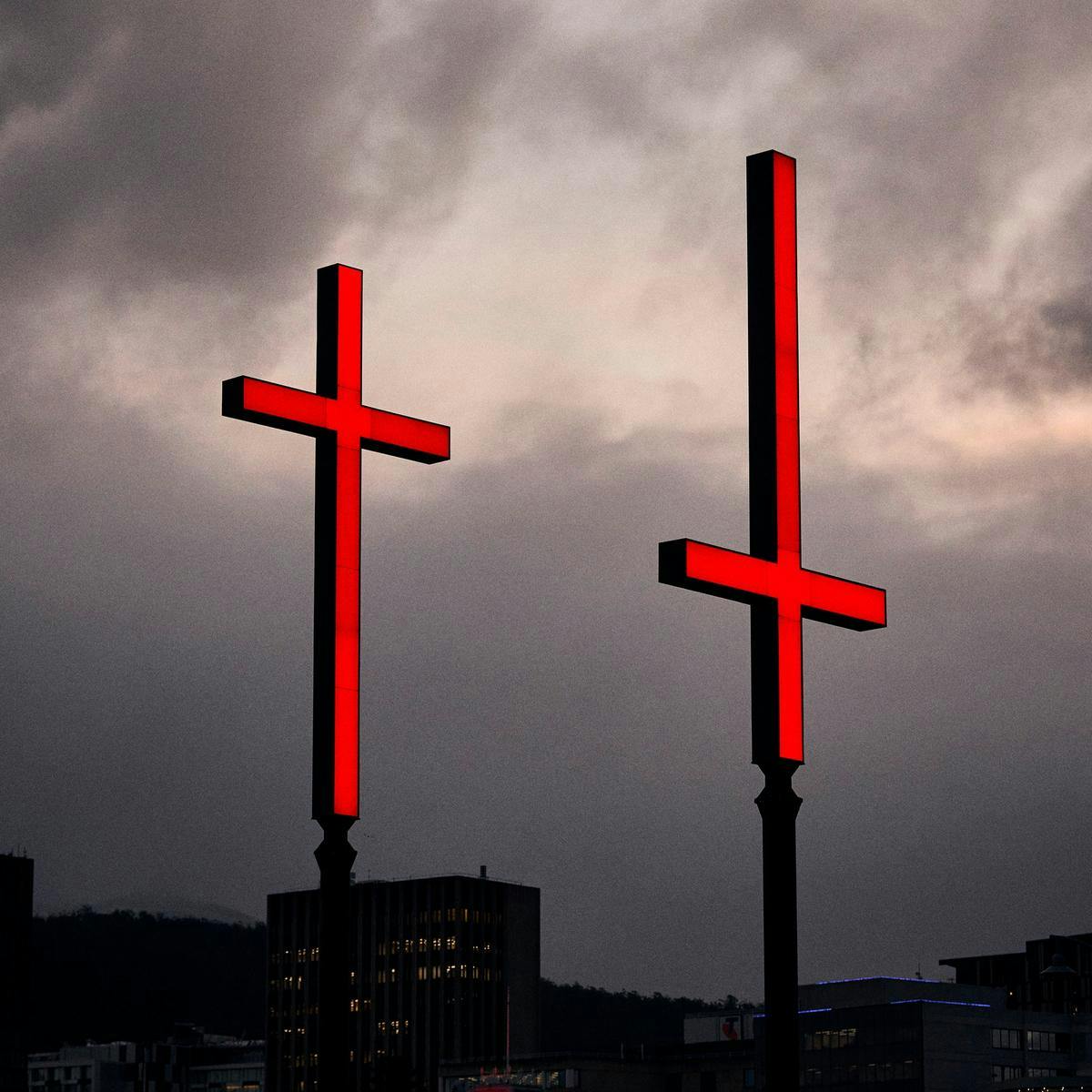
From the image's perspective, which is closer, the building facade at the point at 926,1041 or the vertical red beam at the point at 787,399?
the vertical red beam at the point at 787,399

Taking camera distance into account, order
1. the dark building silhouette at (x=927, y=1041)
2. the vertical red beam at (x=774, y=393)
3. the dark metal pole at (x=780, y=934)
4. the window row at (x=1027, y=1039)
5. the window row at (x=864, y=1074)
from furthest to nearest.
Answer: the window row at (x=1027, y=1039), the dark building silhouette at (x=927, y=1041), the window row at (x=864, y=1074), the vertical red beam at (x=774, y=393), the dark metal pole at (x=780, y=934)

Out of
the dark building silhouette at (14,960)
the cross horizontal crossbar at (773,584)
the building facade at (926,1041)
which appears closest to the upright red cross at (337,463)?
the cross horizontal crossbar at (773,584)

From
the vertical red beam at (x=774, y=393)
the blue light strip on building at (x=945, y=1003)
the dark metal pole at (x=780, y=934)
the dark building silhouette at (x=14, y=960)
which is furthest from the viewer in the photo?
the blue light strip on building at (x=945, y=1003)

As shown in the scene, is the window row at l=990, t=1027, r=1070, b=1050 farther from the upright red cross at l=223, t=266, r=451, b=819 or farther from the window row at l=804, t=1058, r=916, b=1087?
the upright red cross at l=223, t=266, r=451, b=819

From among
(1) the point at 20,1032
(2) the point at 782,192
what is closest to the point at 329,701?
(2) the point at 782,192

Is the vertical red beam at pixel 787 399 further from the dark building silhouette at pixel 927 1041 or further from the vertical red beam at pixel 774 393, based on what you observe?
the dark building silhouette at pixel 927 1041

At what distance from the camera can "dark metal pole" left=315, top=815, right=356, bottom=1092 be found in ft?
71.4

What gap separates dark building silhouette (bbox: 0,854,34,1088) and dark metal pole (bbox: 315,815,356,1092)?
161 m

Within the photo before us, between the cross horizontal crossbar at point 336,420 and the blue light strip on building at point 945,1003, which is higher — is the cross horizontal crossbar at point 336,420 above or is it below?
above

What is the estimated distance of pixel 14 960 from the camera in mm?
177375

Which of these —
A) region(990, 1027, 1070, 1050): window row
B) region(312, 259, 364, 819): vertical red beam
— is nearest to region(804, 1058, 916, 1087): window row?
region(990, 1027, 1070, 1050): window row

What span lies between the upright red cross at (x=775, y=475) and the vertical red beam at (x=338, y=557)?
383 centimetres

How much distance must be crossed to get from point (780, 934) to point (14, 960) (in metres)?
164

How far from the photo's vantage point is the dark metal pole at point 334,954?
21.8m
